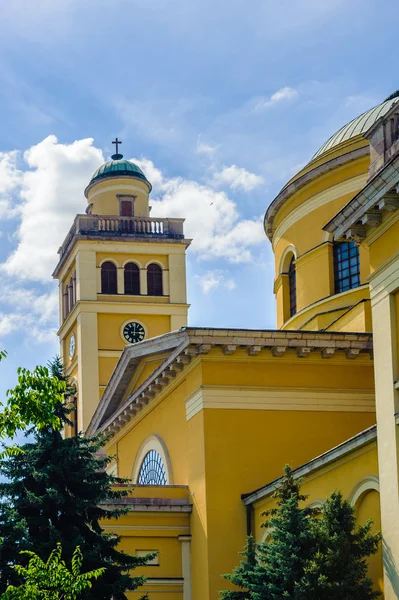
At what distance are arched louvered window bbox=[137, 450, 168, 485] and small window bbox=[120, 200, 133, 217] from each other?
99.6ft

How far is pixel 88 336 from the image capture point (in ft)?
202

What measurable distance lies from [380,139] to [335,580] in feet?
21.6

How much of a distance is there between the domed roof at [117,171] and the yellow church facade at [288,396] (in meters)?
28.8

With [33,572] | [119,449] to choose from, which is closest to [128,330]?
[119,449]

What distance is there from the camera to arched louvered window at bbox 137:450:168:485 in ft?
105

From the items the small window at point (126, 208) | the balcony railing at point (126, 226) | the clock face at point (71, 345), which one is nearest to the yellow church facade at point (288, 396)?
the balcony railing at point (126, 226)

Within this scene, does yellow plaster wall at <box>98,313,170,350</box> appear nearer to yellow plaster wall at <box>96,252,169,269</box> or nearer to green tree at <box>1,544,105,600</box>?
yellow plaster wall at <box>96,252,169,269</box>

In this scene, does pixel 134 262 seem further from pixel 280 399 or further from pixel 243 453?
pixel 243 453

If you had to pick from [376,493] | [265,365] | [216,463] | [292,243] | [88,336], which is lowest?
[376,493]

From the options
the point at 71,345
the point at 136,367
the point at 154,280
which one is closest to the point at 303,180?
the point at 136,367

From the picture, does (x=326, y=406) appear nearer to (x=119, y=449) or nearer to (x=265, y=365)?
(x=265, y=365)

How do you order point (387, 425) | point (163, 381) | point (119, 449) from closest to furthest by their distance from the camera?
point (387, 425)
point (163, 381)
point (119, 449)

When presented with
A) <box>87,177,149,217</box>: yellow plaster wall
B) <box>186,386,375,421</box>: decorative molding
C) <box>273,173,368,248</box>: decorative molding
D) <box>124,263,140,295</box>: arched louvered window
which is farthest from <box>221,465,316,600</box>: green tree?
<box>87,177,149,217</box>: yellow plaster wall

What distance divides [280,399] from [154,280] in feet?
118
